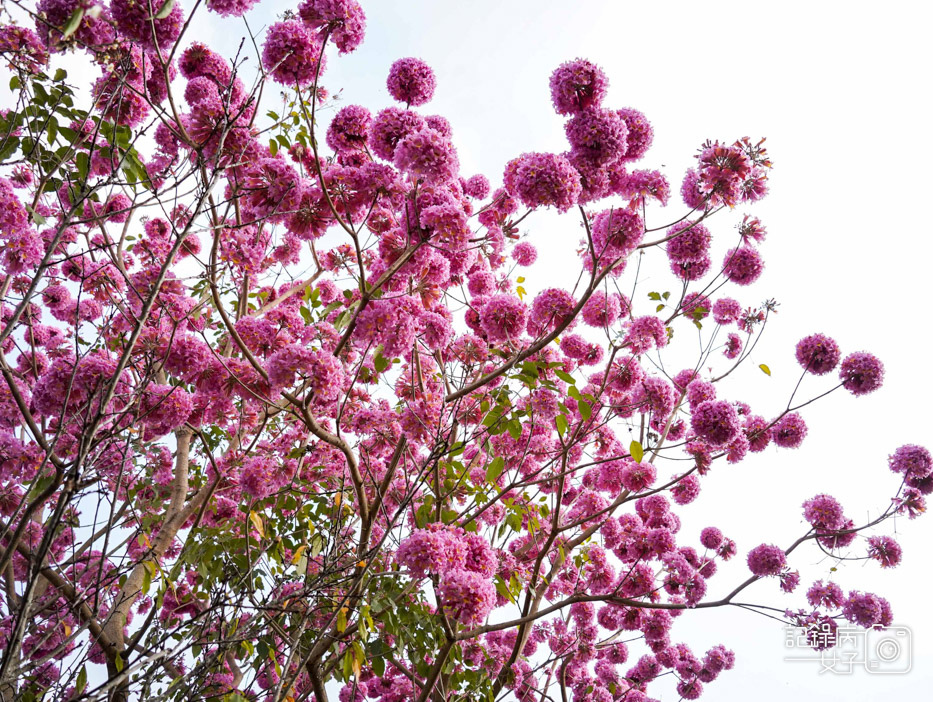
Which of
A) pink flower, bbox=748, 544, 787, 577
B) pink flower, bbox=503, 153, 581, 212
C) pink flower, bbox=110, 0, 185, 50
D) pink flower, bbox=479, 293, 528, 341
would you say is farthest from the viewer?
pink flower, bbox=748, 544, 787, 577

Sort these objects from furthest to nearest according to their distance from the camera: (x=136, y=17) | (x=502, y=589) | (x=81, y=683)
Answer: (x=502, y=589) → (x=81, y=683) → (x=136, y=17)

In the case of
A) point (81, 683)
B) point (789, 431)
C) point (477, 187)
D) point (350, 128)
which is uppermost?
point (477, 187)

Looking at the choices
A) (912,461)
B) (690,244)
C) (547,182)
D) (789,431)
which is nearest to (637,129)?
(547,182)

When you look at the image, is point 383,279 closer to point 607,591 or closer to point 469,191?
point 469,191

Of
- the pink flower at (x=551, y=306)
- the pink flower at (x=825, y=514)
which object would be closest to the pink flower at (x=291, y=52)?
the pink flower at (x=551, y=306)

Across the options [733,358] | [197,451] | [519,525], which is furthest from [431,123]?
[733,358]

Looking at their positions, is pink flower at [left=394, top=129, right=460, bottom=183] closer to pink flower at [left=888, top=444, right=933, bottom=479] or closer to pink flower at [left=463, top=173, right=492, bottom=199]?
pink flower at [left=463, top=173, right=492, bottom=199]

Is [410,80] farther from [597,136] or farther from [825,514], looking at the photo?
[825,514]

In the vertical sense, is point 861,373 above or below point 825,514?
above

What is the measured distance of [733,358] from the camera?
16.8 feet

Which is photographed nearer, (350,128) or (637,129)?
(637,129)

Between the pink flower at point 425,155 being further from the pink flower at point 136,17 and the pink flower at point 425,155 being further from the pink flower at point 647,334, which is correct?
the pink flower at point 647,334

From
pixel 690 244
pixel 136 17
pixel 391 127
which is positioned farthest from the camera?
pixel 690 244

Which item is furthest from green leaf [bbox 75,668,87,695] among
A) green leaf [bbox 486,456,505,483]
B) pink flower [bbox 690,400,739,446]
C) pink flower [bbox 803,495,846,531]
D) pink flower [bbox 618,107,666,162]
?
pink flower [bbox 803,495,846,531]
